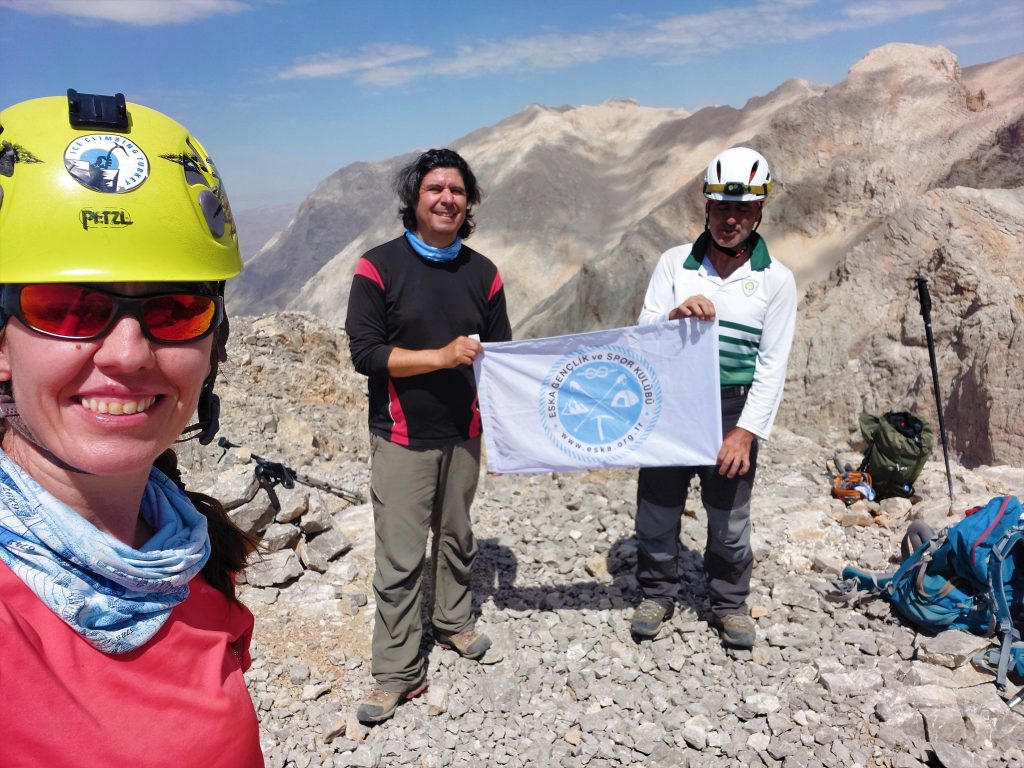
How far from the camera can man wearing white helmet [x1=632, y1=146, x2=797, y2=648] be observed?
381 centimetres

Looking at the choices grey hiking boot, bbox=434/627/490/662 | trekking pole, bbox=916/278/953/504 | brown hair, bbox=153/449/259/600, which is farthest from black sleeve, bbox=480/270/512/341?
trekking pole, bbox=916/278/953/504

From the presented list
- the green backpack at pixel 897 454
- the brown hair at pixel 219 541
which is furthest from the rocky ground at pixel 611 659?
the brown hair at pixel 219 541

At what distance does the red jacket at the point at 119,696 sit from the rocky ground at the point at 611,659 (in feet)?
8.60

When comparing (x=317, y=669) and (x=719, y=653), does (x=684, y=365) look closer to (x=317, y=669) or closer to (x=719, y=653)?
(x=719, y=653)

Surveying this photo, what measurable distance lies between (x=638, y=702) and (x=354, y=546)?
268cm

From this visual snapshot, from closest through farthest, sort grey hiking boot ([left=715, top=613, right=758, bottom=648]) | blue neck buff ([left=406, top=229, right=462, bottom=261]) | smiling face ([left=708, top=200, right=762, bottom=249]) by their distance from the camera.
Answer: blue neck buff ([left=406, top=229, right=462, bottom=261])
smiling face ([left=708, top=200, right=762, bottom=249])
grey hiking boot ([left=715, top=613, right=758, bottom=648])

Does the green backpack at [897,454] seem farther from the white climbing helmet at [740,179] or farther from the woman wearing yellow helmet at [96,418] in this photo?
the woman wearing yellow helmet at [96,418]

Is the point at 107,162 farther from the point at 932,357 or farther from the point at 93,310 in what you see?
the point at 932,357

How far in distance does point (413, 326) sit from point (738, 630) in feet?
9.32

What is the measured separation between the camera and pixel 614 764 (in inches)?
144

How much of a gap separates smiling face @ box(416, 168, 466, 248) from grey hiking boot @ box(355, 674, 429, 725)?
259 centimetres

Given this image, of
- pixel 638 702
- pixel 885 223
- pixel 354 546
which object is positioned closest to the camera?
pixel 638 702

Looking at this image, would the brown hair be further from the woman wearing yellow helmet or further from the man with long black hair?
the man with long black hair

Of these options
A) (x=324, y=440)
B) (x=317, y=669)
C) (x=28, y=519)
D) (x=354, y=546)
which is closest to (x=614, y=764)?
(x=317, y=669)
